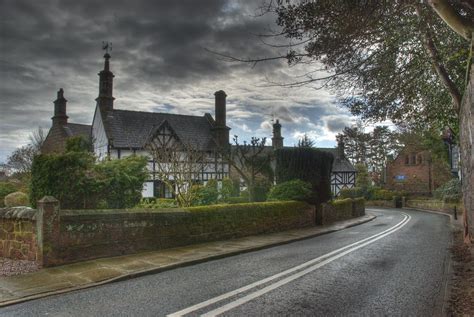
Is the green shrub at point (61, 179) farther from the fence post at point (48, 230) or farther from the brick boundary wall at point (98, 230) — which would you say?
the fence post at point (48, 230)

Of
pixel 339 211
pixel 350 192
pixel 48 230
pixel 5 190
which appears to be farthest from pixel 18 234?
pixel 350 192

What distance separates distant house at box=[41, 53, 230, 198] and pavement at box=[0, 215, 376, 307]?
16.9 metres

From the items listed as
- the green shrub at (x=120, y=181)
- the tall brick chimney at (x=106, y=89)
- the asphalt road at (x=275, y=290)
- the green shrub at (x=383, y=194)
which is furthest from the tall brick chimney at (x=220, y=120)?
the green shrub at (x=383, y=194)

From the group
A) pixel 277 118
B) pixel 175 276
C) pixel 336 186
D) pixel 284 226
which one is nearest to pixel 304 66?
pixel 175 276

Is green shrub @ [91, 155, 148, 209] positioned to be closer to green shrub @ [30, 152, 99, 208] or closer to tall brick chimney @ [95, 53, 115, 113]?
green shrub @ [30, 152, 99, 208]

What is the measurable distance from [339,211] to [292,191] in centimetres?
718

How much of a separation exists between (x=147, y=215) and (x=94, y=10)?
6680 mm

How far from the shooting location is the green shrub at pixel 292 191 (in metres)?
18.4

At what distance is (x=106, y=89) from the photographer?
30.9m

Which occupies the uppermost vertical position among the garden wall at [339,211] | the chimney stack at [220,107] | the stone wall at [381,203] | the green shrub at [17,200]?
the chimney stack at [220,107]

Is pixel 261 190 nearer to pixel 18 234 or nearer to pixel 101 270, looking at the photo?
pixel 18 234

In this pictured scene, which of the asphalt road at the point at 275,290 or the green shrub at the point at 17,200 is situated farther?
the green shrub at the point at 17,200

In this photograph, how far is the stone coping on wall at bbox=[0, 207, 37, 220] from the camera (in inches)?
325

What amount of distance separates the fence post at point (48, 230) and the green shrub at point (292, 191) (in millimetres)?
12432
